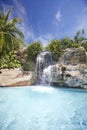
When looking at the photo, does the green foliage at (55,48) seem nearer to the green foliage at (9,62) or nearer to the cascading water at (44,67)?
the cascading water at (44,67)

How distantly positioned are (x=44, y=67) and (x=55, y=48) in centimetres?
305

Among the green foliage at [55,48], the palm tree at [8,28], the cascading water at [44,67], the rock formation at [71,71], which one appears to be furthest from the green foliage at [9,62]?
the rock formation at [71,71]

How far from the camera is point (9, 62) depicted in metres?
21.7

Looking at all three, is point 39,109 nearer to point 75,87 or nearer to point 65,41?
point 75,87

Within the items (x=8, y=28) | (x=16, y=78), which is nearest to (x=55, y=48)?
(x=16, y=78)

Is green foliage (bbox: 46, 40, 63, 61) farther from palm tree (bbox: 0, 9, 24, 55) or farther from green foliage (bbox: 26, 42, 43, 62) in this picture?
palm tree (bbox: 0, 9, 24, 55)

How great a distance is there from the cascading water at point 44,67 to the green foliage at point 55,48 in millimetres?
533

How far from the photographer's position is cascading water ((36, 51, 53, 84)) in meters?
19.2

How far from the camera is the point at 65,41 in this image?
24406mm

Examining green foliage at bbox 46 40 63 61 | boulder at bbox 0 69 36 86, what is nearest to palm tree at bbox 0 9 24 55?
boulder at bbox 0 69 36 86

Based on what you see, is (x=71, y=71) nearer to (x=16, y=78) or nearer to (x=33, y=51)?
(x=16, y=78)

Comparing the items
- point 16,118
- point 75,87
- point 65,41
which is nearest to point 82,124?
point 16,118

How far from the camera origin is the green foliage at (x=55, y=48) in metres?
22.2

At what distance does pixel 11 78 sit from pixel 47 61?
5.43 meters
